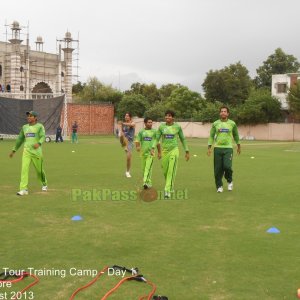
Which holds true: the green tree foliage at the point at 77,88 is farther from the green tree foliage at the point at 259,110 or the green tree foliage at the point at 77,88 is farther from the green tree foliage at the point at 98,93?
the green tree foliage at the point at 259,110

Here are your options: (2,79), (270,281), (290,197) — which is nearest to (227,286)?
(270,281)

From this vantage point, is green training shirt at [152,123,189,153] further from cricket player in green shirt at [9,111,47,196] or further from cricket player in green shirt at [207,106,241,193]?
cricket player in green shirt at [9,111,47,196]

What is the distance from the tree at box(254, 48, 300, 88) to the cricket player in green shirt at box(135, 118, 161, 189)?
70.8 m

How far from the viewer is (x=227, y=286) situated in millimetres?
5172

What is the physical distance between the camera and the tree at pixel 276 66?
79.2 m

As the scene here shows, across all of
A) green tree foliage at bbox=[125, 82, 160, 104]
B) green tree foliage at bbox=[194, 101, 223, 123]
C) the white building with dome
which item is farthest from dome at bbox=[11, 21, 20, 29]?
green tree foliage at bbox=[194, 101, 223, 123]

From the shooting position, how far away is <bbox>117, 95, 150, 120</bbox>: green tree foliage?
65.0m

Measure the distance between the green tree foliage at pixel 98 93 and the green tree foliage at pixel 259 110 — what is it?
19658 mm

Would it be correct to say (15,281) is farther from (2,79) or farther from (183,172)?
(2,79)

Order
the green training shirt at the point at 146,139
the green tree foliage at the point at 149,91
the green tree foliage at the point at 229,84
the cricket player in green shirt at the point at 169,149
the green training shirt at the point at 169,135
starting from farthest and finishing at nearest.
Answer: the green tree foliage at the point at 149,91, the green tree foliage at the point at 229,84, the green training shirt at the point at 146,139, the green training shirt at the point at 169,135, the cricket player in green shirt at the point at 169,149

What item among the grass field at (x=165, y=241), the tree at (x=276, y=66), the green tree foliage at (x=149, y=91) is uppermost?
the tree at (x=276, y=66)

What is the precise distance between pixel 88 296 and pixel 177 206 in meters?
5.12

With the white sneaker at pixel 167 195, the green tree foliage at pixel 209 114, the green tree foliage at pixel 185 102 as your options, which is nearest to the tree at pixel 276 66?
the green tree foliage at pixel 185 102

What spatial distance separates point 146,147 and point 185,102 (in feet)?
190
